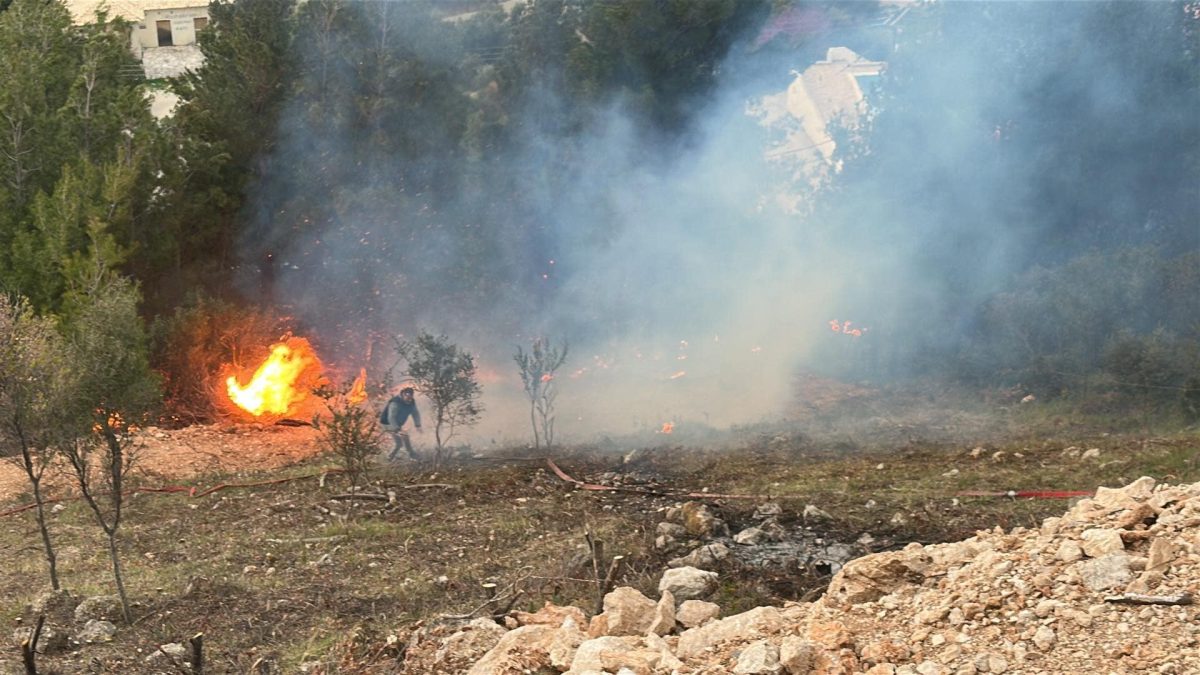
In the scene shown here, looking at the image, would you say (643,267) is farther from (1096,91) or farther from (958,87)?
(1096,91)

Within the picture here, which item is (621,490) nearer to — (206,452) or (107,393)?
(107,393)

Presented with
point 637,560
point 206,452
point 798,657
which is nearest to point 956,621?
point 798,657

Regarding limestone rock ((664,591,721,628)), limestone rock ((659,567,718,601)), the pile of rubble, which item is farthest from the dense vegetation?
limestone rock ((664,591,721,628))

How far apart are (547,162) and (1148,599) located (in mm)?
18661

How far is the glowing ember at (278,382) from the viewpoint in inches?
772

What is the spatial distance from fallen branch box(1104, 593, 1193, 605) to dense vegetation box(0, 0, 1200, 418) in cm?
1024

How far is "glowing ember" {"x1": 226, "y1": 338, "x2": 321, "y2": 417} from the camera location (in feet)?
64.3

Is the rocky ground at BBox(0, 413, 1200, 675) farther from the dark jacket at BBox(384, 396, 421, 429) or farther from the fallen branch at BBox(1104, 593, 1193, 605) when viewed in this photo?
the dark jacket at BBox(384, 396, 421, 429)

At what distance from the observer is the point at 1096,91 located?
19797 millimetres

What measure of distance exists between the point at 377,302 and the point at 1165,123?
1349 cm

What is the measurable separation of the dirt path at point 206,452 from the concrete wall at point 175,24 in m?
18.0

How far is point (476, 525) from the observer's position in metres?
12.8

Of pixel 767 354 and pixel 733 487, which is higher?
pixel 767 354

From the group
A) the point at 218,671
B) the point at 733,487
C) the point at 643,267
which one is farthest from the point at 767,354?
the point at 218,671
